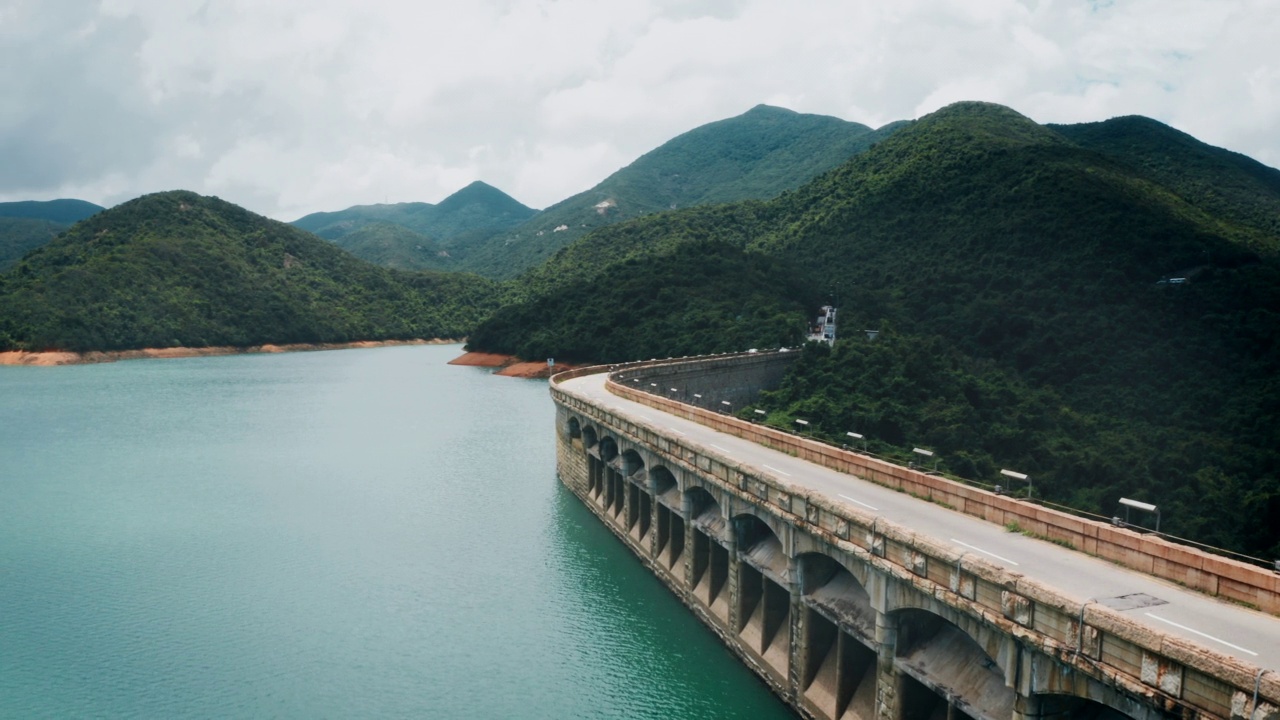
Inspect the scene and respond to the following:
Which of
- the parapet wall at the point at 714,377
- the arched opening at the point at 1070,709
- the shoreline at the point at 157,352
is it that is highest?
the parapet wall at the point at 714,377

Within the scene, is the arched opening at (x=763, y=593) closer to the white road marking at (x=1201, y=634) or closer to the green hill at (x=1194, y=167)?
the white road marking at (x=1201, y=634)

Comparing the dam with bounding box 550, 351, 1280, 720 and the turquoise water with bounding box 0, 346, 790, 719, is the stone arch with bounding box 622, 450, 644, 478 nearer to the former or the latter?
the dam with bounding box 550, 351, 1280, 720

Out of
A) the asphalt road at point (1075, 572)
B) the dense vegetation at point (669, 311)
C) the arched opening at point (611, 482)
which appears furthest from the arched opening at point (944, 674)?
the dense vegetation at point (669, 311)

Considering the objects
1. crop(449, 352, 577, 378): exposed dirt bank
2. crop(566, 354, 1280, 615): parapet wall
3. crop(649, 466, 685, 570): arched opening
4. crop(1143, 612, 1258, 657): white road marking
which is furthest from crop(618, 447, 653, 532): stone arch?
crop(449, 352, 577, 378): exposed dirt bank

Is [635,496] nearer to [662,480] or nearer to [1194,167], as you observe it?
[662,480]

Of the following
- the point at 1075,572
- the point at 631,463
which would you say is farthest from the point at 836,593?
the point at 631,463
